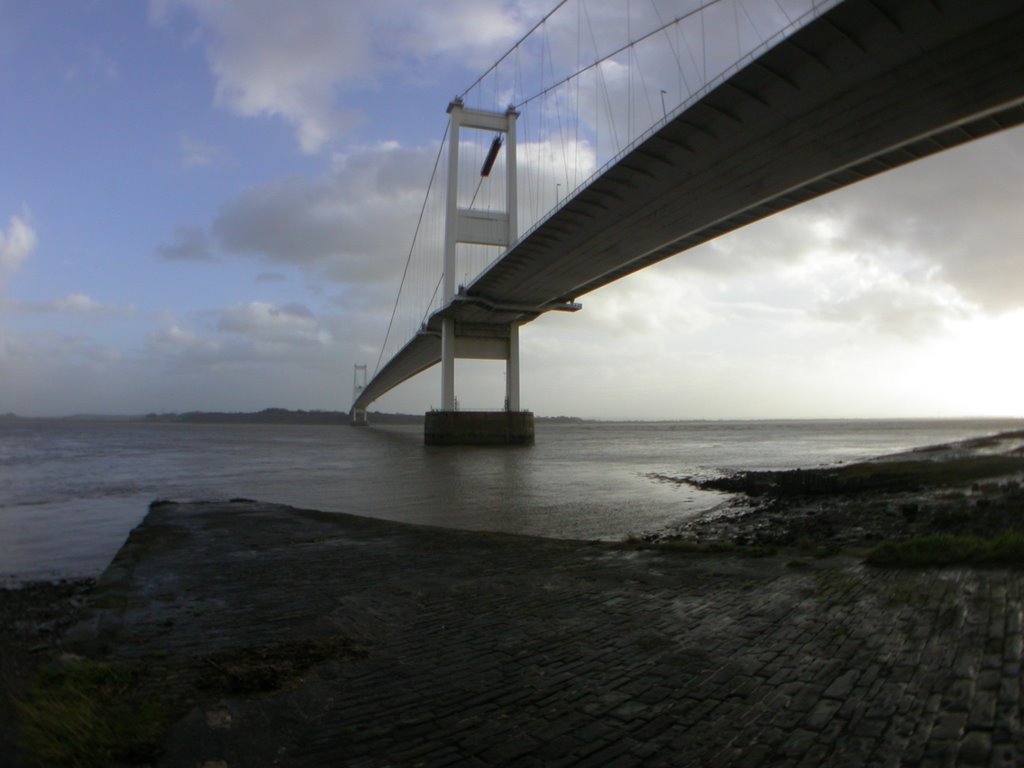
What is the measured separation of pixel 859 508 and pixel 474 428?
3809 cm

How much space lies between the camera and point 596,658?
420 centimetres

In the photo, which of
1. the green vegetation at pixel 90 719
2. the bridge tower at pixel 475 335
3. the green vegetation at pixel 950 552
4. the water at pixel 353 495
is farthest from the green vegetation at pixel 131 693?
the bridge tower at pixel 475 335

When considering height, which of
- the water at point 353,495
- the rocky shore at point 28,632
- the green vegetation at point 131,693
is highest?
the green vegetation at point 131,693

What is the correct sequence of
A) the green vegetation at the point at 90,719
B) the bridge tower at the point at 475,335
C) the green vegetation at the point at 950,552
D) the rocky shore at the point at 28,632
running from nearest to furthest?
the green vegetation at the point at 90,719 → the rocky shore at the point at 28,632 → the green vegetation at the point at 950,552 → the bridge tower at the point at 475,335

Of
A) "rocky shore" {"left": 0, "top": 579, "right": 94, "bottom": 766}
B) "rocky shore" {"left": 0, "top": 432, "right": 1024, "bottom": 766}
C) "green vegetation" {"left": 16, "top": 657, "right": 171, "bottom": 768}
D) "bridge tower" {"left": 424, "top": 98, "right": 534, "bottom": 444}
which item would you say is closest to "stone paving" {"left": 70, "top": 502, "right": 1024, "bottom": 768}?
"rocky shore" {"left": 0, "top": 432, "right": 1024, "bottom": 766}

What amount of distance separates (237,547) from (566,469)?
72.5 ft

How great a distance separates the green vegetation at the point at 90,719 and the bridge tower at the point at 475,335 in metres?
44.2

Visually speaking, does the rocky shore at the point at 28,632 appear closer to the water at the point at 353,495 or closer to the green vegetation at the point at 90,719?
the green vegetation at the point at 90,719

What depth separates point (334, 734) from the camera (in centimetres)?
326

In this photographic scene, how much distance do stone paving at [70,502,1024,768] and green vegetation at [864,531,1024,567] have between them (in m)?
0.38

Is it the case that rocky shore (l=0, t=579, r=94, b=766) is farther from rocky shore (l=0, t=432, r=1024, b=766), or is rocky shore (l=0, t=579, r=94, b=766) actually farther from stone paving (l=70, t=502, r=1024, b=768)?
stone paving (l=70, t=502, r=1024, b=768)

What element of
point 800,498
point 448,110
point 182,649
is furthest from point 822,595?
point 448,110

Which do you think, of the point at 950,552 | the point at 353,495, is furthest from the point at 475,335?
the point at 950,552

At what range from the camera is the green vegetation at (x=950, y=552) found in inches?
233
